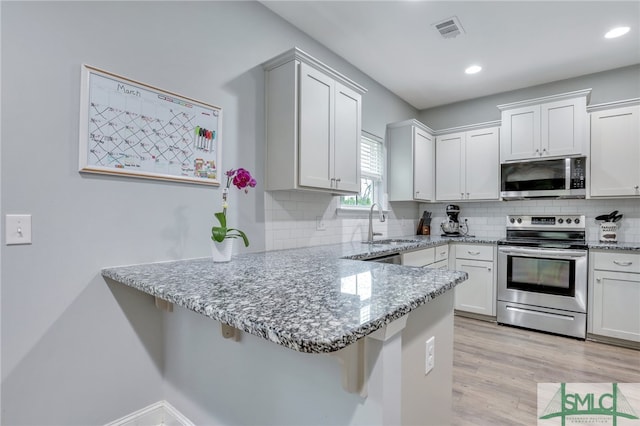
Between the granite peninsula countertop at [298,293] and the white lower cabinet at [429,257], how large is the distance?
142 cm

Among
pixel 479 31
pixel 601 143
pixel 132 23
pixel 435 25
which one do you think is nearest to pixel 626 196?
pixel 601 143

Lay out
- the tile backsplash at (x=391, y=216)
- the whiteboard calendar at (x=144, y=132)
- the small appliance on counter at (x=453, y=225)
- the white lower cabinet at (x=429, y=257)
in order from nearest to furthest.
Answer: the whiteboard calendar at (x=144, y=132) → the tile backsplash at (x=391, y=216) → the white lower cabinet at (x=429, y=257) → the small appliance on counter at (x=453, y=225)

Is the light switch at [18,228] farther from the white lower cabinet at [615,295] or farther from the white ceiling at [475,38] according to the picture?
the white lower cabinet at [615,295]

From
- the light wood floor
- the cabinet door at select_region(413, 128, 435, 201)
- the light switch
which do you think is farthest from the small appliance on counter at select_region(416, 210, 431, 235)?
the light switch

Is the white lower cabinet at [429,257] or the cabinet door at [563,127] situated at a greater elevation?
the cabinet door at [563,127]

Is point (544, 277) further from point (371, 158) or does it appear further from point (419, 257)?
point (371, 158)

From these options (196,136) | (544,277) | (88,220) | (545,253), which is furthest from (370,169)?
(88,220)

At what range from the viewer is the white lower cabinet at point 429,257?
287cm

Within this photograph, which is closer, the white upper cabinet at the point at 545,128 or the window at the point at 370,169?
the white upper cabinet at the point at 545,128

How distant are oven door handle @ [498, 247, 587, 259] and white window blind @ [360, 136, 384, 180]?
159cm

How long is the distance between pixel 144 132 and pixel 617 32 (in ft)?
12.3

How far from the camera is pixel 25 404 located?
1328 millimetres

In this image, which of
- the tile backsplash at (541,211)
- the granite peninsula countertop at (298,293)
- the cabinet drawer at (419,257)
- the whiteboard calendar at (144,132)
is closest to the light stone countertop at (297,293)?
the granite peninsula countertop at (298,293)

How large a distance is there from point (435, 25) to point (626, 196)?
2.47 m
